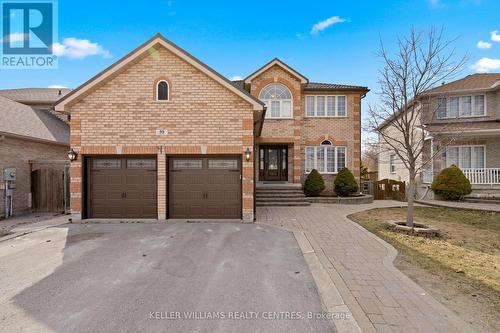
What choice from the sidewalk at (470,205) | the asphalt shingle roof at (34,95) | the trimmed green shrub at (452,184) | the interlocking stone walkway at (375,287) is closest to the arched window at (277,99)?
the interlocking stone walkway at (375,287)

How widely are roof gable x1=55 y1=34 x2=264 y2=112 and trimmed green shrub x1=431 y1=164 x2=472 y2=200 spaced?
42.0ft

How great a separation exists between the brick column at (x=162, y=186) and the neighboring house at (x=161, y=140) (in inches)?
1.5

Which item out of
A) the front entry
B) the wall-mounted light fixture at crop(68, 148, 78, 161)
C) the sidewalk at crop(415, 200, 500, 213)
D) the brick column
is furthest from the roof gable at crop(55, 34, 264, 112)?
the sidewalk at crop(415, 200, 500, 213)

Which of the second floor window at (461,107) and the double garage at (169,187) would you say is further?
the second floor window at (461,107)

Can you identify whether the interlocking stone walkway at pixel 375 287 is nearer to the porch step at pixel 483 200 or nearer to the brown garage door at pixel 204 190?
the brown garage door at pixel 204 190

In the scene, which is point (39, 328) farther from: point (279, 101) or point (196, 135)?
point (279, 101)

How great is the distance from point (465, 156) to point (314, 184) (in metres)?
10.4

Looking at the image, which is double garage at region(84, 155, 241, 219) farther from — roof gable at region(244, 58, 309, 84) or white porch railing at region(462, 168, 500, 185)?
white porch railing at region(462, 168, 500, 185)

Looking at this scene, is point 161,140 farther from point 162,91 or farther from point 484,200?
point 484,200

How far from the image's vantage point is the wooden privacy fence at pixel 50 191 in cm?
1220

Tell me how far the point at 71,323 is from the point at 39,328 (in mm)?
373

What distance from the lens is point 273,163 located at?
55.6 feet

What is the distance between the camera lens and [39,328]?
10.7 ft

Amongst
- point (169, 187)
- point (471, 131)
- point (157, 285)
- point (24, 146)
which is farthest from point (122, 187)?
point (471, 131)
